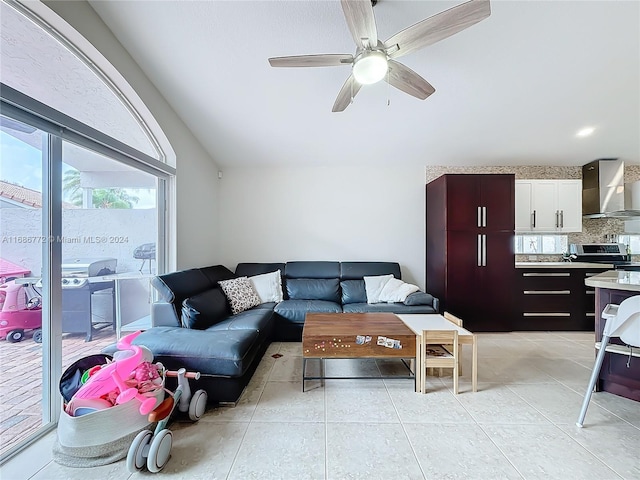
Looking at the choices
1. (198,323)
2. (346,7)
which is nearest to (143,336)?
(198,323)

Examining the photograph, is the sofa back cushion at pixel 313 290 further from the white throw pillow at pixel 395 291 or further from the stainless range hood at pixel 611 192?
the stainless range hood at pixel 611 192

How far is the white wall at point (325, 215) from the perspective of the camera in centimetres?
425

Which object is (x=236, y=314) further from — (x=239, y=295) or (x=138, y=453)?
(x=138, y=453)

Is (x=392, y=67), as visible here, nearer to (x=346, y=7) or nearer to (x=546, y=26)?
(x=346, y=7)

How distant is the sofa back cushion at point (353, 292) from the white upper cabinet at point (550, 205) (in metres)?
2.54

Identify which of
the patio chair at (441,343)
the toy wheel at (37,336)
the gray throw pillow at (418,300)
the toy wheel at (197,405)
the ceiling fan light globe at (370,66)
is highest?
the ceiling fan light globe at (370,66)

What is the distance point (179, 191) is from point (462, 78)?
10.6 ft

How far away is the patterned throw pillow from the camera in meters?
3.17

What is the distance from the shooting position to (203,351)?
1.97 metres

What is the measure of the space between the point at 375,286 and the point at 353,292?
32cm

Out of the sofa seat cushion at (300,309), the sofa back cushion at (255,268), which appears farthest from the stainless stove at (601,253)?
the sofa back cushion at (255,268)

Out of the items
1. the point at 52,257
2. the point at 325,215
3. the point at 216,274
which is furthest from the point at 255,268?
the point at 52,257

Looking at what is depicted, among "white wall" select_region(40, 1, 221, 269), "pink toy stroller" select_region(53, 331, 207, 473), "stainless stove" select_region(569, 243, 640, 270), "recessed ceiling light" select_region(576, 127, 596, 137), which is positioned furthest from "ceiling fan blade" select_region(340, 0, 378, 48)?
"stainless stove" select_region(569, 243, 640, 270)

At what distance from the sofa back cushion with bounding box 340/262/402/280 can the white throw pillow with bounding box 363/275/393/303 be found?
0.13 meters
